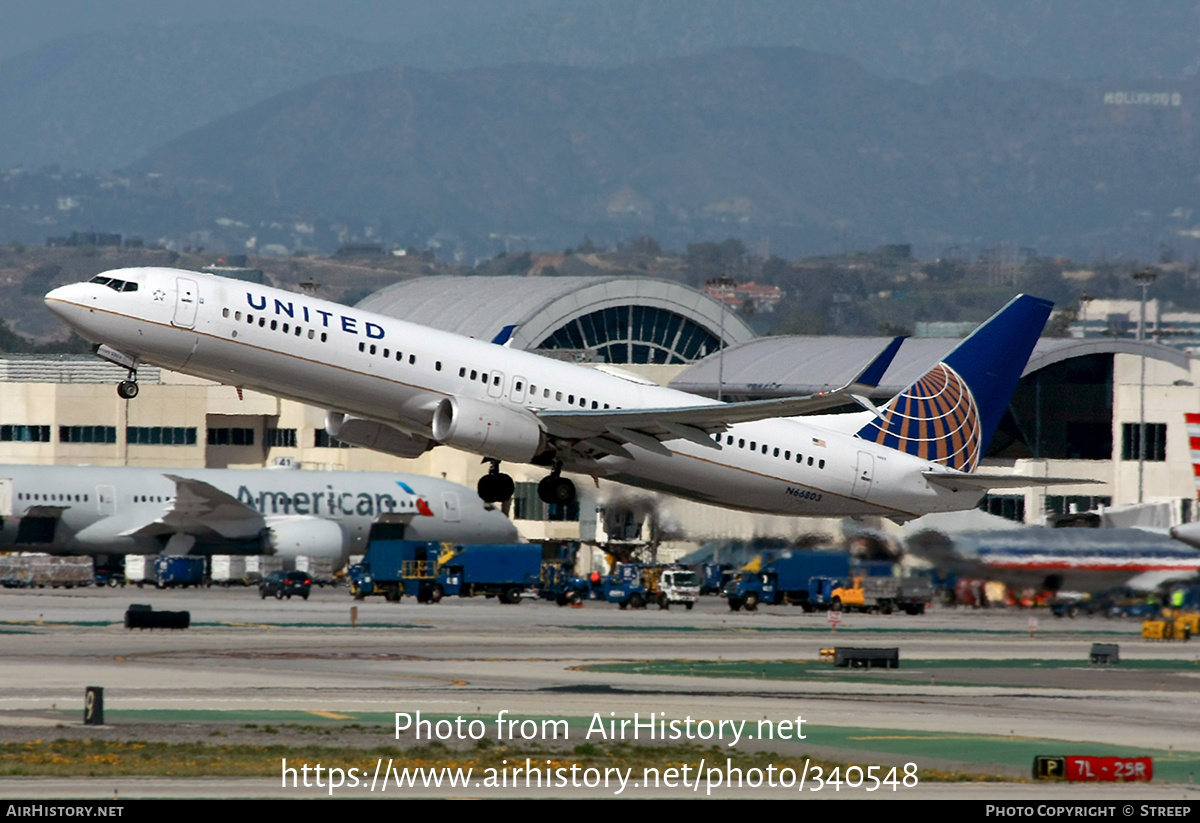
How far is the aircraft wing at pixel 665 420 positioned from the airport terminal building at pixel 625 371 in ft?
170

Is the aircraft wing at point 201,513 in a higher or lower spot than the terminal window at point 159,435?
lower

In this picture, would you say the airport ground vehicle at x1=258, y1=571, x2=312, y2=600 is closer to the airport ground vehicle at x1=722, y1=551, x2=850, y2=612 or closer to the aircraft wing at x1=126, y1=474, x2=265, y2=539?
the aircraft wing at x1=126, y1=474, x2=265, y2=539

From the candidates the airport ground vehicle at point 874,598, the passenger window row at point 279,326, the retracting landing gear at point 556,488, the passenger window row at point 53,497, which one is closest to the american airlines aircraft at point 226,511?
the passenger window row at point 53,497

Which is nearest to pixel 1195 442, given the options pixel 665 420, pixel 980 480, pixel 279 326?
pixel 980 480

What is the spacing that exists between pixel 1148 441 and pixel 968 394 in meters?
52.7

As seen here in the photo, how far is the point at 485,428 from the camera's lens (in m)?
47.0

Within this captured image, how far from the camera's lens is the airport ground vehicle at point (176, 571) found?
101625mm

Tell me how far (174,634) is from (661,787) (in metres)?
39.8

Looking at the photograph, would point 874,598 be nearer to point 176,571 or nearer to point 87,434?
point 176,571

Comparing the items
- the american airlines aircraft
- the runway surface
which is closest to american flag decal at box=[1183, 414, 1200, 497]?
the runway surface

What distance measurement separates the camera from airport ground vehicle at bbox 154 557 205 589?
10162cm

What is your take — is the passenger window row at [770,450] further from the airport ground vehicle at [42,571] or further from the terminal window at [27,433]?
the terminal window at [27,433]
